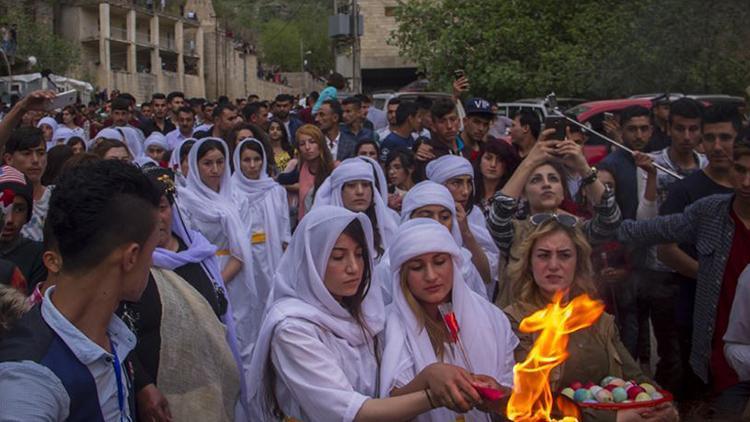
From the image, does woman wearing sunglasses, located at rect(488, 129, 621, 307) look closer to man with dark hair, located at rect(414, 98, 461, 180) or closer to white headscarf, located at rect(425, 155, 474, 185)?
white headscarf, located at rect(425, 155, 474, 185)

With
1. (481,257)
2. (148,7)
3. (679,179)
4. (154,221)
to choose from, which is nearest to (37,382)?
(154,221)

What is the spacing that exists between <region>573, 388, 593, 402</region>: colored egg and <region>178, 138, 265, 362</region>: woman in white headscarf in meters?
3.37

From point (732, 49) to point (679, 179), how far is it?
11.5 meters

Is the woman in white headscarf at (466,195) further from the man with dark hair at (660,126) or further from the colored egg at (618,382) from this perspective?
the man with dark hair at (660,126)

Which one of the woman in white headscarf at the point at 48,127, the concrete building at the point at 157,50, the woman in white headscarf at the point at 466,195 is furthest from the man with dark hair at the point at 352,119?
the concrete building at the point at 157,50

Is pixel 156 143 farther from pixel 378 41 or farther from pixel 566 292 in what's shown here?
pixel 378 41

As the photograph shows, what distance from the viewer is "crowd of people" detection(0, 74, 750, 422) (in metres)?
2.68

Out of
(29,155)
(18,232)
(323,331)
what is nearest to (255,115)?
(29,155)

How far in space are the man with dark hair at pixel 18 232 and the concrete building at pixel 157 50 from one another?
136 ft

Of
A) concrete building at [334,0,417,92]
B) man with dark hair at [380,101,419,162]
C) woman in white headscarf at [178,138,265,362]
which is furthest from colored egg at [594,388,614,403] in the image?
concrete building at [334,0,417,92]

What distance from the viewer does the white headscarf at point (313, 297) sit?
3682 millimetres

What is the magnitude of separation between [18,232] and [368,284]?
2.00 metres

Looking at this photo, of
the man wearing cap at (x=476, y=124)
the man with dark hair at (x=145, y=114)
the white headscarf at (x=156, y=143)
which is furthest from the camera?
the man with dark hair at (x=145, y=114)

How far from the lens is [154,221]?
9.15ft
